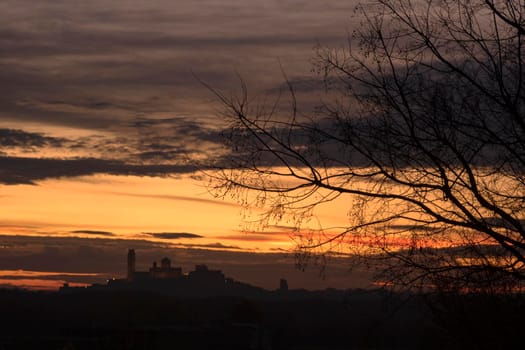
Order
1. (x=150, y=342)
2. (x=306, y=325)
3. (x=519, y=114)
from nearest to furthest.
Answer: (x=519, y=114)
(x=150, y=342)
(x=306, y=325)

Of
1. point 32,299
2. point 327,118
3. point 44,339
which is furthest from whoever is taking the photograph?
point 32,299

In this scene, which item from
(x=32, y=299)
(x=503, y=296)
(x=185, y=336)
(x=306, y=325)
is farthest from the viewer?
(x=32, y=299)

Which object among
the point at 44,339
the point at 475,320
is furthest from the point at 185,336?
the point at 475,320

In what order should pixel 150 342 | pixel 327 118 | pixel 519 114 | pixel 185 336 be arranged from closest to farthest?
pixel 519 114, pixel 327 118, pixel 150 342, pixel 185 336

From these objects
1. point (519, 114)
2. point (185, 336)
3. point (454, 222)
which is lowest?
point (185, 336)

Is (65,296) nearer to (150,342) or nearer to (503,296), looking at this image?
(150,342)

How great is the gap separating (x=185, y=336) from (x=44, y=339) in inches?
502

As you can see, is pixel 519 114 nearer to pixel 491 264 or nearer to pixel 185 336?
pixel 491 264

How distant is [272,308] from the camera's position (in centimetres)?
10894

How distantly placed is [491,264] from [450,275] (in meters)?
0.44

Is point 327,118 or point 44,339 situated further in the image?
point 44,339

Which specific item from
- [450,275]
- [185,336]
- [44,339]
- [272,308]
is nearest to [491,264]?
[450,275]

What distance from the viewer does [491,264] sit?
977 cm

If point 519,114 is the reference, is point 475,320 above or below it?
below
